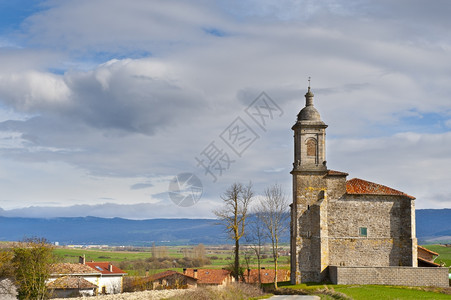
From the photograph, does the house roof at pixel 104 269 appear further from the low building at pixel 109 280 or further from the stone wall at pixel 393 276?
the stone wall at pixel 393 276

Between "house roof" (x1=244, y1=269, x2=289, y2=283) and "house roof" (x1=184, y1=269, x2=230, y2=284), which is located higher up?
"house roof" (x1=244, y1=269, x2=289, y2=283)

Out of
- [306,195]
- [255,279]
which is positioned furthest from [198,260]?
[306,195]

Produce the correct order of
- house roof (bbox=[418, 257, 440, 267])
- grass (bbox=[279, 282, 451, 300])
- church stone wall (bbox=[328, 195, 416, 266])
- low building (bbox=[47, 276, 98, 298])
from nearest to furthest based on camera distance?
grass (bbox=[279, 282, 451, 300]) → church stone wall (bbox=[328, 195, 416, 266]) → house roof (bbox=[418, 257, 440, 267]) → low building (bbox=[47, 276, 98, 298])

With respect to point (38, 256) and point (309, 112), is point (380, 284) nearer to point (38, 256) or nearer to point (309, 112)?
point (309, 112)

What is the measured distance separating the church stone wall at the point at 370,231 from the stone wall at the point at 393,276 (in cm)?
327

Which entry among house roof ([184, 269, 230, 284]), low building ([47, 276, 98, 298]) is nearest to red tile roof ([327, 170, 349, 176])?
house roof ([184, 269, 230, 284])

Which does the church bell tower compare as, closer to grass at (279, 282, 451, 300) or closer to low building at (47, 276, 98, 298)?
grass at (279, 282, 451, 300)

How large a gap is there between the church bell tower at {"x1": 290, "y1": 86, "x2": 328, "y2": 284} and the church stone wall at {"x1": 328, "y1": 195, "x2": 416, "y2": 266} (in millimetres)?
1400

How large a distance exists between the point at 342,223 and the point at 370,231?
115 inches

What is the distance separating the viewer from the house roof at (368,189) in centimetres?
5294

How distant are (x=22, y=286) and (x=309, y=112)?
1267 inches

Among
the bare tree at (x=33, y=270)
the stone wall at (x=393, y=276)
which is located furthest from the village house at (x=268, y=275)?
the bare tree at (x=33, y=270)

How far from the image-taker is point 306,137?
54.5 meters

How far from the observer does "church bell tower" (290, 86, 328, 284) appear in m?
51.8
